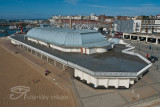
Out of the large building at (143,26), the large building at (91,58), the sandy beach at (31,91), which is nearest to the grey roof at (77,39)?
the large building at (91,58)

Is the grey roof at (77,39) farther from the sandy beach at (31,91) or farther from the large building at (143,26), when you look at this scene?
the large building at (143,26)

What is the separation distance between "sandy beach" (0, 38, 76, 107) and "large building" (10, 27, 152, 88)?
5.30m

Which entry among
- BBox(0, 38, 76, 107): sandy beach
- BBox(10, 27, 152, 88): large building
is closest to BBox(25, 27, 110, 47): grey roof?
BBox(10, 27, 152, 88): large building

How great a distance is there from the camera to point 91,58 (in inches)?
1212

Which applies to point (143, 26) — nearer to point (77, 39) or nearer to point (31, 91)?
point (77, 39)

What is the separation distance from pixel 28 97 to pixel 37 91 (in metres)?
2.22

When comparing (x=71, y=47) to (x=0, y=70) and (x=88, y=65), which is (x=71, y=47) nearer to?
(x=88, y=65)

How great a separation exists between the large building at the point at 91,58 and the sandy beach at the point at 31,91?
5.30 metres

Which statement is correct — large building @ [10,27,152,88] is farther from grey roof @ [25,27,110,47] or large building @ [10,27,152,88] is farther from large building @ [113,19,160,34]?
large building @ [113,19,160,34]

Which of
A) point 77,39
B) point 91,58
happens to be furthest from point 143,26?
point 91,58

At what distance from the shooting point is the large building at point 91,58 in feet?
76.6

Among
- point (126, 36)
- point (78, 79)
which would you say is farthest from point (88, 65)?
point (126, 36)

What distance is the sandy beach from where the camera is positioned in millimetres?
21516

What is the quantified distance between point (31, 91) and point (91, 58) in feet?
49.3
